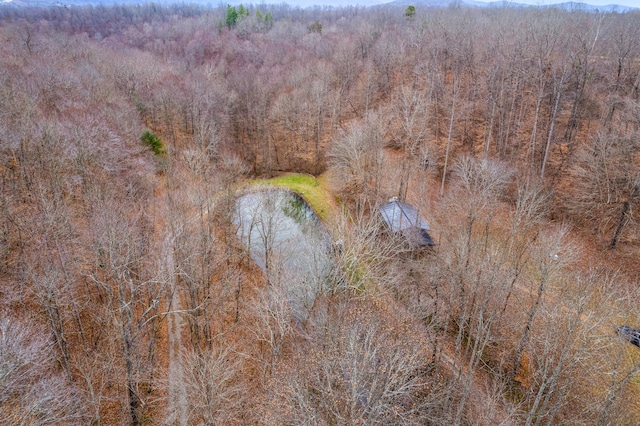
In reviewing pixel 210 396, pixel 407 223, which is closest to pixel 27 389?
pixel 210 396

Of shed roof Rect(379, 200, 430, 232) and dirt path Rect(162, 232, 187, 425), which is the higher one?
shed roof Rect(379, 200, 430, 232)

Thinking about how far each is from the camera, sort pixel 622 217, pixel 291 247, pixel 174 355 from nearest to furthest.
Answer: pixel 174 355 < pixel 622 217 < pixel 291 247

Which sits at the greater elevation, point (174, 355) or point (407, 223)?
point (407, 223)

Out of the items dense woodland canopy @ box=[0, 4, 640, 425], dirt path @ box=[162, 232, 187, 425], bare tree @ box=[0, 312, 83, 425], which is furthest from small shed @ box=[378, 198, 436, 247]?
bare tree @ box=[0, 312, 83, 425]

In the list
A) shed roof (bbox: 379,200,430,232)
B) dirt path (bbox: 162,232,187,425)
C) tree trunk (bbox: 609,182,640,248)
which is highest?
tree trunk (bbox: 609,182,640,248)

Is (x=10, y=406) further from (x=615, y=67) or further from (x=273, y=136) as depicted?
(x=615, y=67)

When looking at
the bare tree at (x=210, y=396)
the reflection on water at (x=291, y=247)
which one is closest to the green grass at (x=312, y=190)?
the reflection on water at (x=291, y=247)

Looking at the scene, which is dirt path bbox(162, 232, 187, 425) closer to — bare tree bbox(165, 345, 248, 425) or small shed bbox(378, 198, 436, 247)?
bare tree bbox(165, 345, 248, 425)

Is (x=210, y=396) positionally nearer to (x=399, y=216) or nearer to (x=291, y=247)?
(x=291, y=247)
